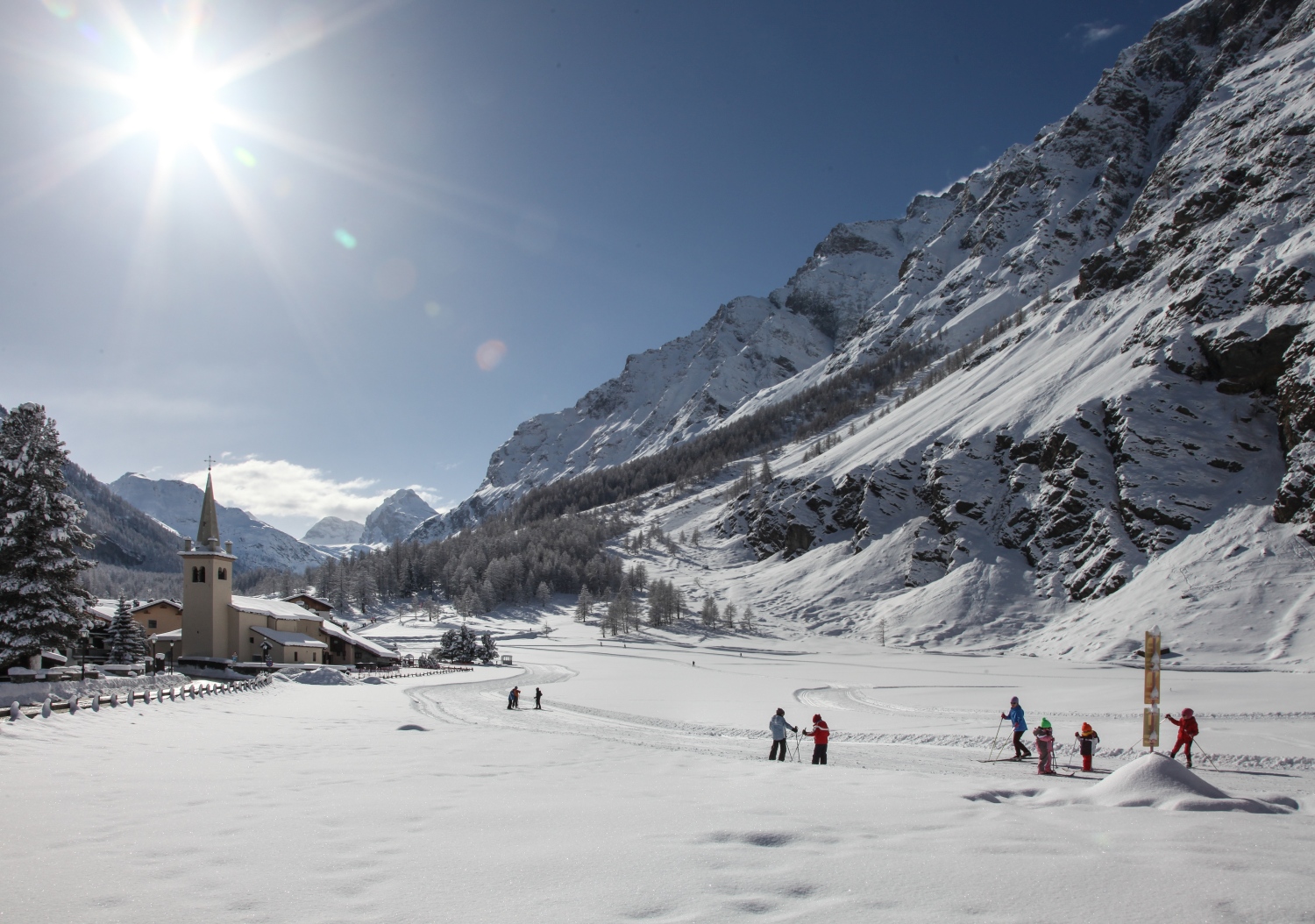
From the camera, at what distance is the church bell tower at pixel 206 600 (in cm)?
5334

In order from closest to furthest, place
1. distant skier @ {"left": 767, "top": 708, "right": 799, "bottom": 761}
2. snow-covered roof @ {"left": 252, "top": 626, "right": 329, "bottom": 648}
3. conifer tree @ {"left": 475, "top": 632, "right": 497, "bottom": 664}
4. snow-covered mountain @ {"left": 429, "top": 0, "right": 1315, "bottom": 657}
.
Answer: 1. distant skier @ {"left": 767, "top": 708, "right": 799, "bottom": 761}
2. snow-covered roof @ {"left": 252, "top": 626, "right": 329, "bottom": 648}
3. snow-covered mountain @ {"left": 429, "top": 0, "right": 1315, "bottom": 657}
4. conifer tree @ {"left": 475, "top": 632, "right": 497, "bottom": 664}

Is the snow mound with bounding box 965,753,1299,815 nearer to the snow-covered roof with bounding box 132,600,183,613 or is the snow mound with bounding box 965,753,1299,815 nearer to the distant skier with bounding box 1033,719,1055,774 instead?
the distant skier with bounding box 1033,719,1055,774

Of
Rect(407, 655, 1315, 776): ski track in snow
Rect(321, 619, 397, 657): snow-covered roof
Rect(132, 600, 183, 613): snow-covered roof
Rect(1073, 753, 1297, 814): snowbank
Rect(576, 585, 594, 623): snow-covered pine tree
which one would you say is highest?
Rect(1073, 753, 1297, 814): snowbank

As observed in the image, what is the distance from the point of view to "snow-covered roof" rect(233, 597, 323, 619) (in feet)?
189

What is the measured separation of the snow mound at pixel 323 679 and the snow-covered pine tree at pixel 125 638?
11978mm

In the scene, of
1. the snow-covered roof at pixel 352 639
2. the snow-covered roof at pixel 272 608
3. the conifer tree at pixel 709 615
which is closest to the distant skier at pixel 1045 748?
the snow-covered roof at pixel 272 608

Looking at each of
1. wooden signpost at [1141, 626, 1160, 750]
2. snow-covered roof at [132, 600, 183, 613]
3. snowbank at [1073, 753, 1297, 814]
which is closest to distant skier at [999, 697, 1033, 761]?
wooden signpost at [1141, 626, 1160, 750]

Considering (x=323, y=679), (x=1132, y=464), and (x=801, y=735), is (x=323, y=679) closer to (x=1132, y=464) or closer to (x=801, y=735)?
(x=801, y=735)

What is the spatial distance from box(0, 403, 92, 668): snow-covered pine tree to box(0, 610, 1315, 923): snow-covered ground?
11882 mm

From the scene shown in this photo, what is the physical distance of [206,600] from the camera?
177 feet

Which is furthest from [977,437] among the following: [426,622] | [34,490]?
[34,490]

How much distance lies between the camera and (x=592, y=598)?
413 ft

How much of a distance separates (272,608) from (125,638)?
11.8 m

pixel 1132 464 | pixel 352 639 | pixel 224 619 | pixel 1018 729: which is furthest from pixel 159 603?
pixel 1132 464
